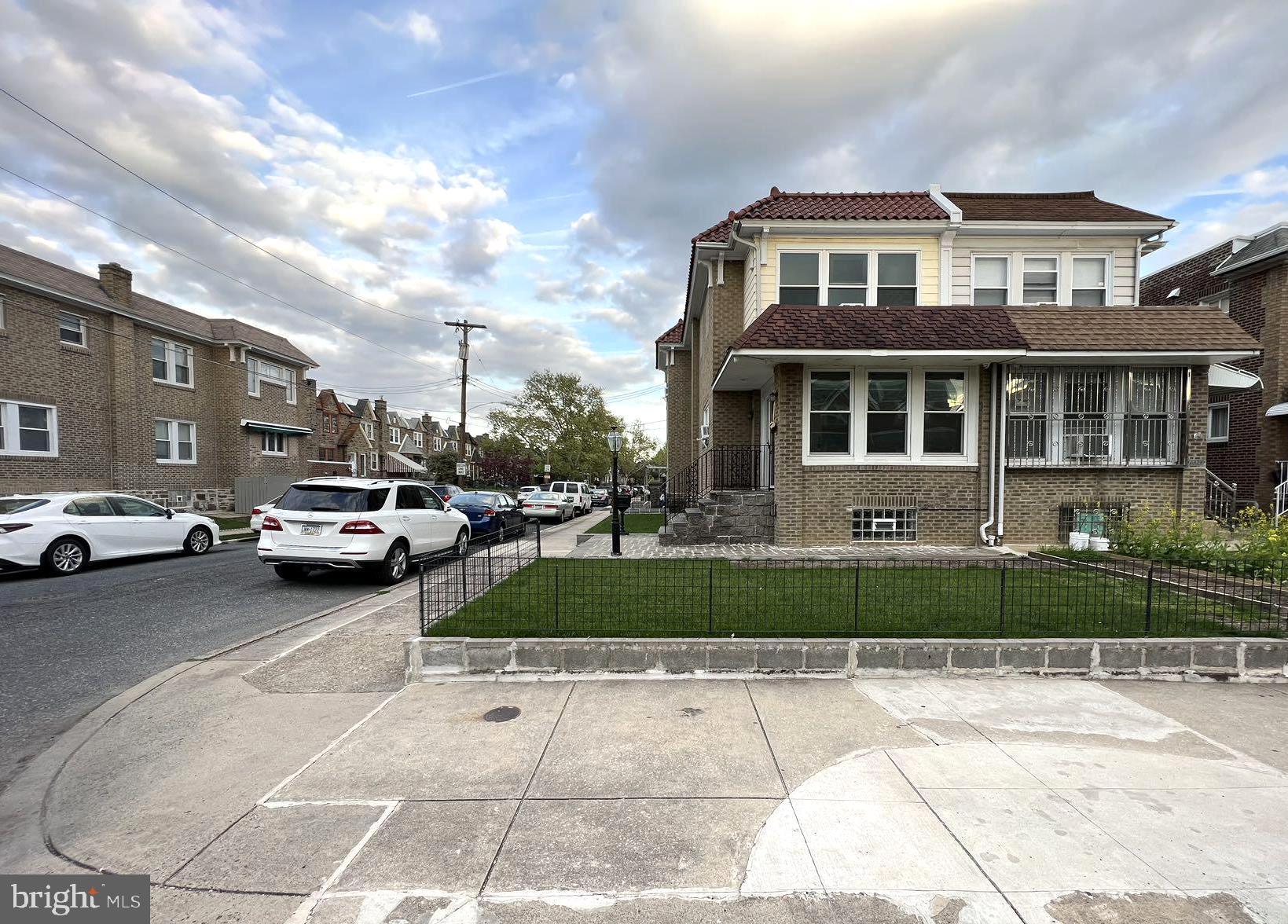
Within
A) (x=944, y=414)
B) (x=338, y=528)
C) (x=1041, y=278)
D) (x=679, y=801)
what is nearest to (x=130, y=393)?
(x=338, y=528)

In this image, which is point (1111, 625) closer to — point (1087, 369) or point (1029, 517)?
point (1029, 517)

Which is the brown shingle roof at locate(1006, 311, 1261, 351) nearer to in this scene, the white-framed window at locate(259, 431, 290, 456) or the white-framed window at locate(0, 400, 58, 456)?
the white-framed window at locate(0, 400, 58, 456)

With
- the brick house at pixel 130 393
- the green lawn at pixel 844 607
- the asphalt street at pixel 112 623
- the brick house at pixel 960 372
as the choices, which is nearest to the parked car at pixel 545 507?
the brick house at pixel 960 372

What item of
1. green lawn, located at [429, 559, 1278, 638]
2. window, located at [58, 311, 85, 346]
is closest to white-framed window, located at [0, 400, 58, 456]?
window, located at [58, 311, 85, 346]

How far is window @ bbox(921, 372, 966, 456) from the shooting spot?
441 inches

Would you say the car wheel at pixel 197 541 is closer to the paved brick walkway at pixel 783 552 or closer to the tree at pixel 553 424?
the paved brick walkway at pixel 783 552

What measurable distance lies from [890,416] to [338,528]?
10.1 m

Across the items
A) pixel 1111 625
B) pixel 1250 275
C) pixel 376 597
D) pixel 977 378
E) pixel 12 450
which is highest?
pixel 1250 275

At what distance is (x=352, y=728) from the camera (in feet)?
13.6

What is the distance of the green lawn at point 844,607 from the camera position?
17.5 feet

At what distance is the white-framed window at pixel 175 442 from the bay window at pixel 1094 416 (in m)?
27.2

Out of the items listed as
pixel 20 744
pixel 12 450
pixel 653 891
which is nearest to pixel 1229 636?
pixel 653 891

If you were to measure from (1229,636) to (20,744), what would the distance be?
9.86 metres

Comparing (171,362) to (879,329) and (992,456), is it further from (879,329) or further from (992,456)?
(992,456)
